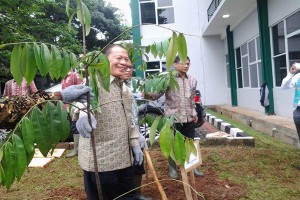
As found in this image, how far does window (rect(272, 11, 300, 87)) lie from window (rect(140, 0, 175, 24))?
638 centimetres

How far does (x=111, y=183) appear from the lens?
2078mm

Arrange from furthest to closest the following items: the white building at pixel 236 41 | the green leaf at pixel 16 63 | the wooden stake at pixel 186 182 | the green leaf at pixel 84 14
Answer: the white building at pixel 236 41
the wooden stake at pixel 186 182
the green leaf at pixel 84 14
the green leaf at pixel 16 63

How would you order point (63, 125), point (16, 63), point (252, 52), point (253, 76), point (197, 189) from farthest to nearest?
point (253, 76), point (252, 52), point (197, 189), point (63, 125), point (16, 63)

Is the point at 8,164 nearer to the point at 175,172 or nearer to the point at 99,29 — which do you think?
the point at 175,172

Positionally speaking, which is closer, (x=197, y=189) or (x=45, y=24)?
(x=197, y=189)

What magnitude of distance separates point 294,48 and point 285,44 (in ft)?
1.27

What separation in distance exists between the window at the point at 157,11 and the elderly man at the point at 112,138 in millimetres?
11968

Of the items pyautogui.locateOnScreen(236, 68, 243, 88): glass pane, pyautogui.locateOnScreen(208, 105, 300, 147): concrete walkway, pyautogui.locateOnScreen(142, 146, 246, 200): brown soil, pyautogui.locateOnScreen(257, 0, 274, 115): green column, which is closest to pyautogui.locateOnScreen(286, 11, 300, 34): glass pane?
pyautogui.locateOnScreen(257, 0, 274, 115): green column

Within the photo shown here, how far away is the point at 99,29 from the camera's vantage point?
22.3 m

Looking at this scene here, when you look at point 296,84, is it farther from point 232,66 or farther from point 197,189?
point 232,66

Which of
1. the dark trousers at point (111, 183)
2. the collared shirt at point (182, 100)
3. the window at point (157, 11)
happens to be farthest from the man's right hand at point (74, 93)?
the window at point (157, 11)

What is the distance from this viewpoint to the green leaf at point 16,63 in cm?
109

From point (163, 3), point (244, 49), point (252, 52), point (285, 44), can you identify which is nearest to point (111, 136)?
point (285, 44)

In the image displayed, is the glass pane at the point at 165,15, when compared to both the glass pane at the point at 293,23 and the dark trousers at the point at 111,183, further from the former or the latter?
the dark trousers at the point at 111,183
